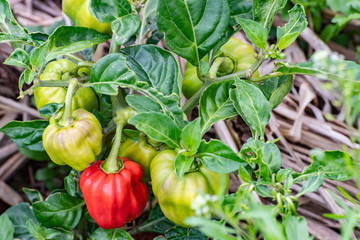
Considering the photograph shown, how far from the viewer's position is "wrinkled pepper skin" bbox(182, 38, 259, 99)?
1025mm

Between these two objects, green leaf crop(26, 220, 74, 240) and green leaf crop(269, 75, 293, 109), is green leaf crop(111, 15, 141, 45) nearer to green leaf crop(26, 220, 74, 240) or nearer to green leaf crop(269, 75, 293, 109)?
green leaf crop(269, 75, 293, 109)

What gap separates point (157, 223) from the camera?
1.15 metres

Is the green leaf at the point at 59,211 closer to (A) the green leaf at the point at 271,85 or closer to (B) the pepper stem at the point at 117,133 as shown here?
(B) the pepper stem at the point at 117,133

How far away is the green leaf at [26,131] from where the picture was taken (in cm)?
102

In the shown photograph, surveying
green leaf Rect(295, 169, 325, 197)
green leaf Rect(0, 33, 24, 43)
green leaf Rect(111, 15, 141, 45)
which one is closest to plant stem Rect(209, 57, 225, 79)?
green leaf Rect(111, 15, 141, 45)

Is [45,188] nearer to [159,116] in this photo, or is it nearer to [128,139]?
[128,139]

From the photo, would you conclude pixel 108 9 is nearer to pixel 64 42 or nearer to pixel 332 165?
pixel 64 42

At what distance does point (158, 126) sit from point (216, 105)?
181mm

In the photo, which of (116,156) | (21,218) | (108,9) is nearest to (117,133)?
(116,156)

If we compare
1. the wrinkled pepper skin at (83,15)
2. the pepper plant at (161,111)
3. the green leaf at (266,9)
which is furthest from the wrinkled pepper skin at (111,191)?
the green leaf at (266,9)

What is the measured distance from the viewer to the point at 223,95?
931 millimetres

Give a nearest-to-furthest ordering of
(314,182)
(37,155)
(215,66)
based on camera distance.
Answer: (314,182)
(215,66)
(37,155)

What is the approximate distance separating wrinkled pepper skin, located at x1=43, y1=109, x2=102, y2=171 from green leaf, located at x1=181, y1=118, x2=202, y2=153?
0.19 m

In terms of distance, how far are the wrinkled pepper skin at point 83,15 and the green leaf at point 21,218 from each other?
0.58 meters
